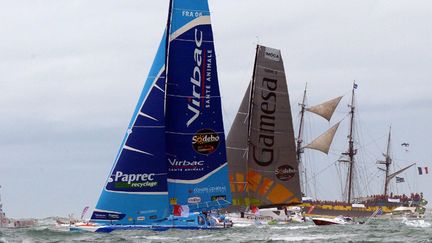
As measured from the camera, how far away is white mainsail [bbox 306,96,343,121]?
128 metres

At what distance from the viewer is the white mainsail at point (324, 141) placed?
13025 centimetres

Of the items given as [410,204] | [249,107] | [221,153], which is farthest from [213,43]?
[410,204]

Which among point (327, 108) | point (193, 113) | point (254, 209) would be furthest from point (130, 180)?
point (327, 108)

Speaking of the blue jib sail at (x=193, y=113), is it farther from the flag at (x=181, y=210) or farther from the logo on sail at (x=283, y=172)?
the logo on sail at (x=283, y=172)

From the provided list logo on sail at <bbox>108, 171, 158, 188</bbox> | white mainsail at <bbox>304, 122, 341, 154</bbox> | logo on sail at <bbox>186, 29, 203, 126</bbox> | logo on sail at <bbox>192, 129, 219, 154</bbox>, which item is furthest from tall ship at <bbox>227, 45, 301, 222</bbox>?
white mainsail at <bbox>304, 122, 341, 154</bbox>

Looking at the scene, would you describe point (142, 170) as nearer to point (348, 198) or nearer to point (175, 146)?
point (175, 146)

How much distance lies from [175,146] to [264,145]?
82.8 ft

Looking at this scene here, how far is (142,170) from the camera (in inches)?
1983

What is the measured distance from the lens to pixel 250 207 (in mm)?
76250

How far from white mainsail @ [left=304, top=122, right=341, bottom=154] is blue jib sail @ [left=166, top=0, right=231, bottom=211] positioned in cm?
7736

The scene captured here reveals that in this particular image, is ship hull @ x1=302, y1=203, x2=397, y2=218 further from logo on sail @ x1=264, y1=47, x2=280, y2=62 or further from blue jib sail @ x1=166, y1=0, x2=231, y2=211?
blue jib sail @ x1=166, y1=0, x2=231, y2=211

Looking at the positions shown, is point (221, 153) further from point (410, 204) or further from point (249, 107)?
point (410, 204)

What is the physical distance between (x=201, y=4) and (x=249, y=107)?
2631 centimetres

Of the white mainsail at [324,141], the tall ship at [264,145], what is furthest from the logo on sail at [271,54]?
the white mainsail at [324,141]
